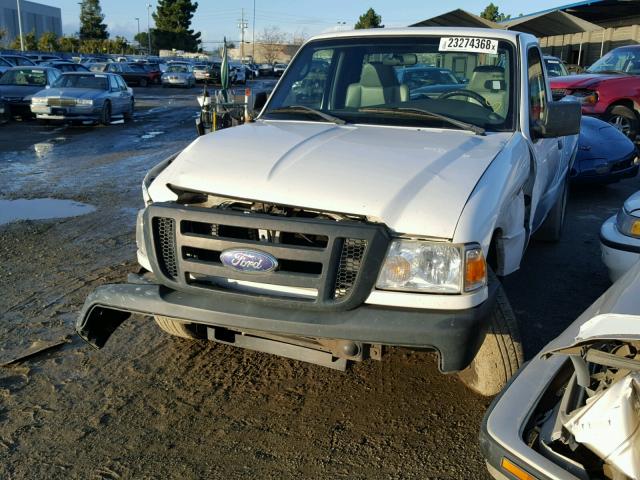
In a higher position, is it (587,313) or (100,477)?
(587,313)

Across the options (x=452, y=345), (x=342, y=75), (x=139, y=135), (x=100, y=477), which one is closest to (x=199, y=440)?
(x=100, y=477)

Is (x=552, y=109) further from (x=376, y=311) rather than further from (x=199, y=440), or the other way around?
(x=199, y=440)

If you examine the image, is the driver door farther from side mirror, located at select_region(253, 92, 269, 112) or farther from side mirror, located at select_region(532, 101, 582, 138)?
side mirror, located at select_region(253, 92, 269, 112)

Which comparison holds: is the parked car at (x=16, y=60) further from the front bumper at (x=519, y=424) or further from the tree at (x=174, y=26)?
the tree at (x=174, y=26)

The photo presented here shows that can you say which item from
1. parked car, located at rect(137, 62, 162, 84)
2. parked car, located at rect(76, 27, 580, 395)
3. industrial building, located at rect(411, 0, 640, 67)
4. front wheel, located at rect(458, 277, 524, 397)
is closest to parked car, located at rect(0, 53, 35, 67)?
parked car, located at rect(137, 62, 162, 84)

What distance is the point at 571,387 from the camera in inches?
90.2

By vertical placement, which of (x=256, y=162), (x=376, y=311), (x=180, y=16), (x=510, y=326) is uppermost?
(x=180, y=16)

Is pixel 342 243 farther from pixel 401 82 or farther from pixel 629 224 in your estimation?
pixel 629 224

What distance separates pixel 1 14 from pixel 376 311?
351 feet

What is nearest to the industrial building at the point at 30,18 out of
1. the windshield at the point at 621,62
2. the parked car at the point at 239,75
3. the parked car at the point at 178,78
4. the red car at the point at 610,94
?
the parked car at the point at 239,75

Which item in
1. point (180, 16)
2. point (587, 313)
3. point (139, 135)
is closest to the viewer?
point (587, 313)

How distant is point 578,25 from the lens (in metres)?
23.5

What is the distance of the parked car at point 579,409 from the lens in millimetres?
1982

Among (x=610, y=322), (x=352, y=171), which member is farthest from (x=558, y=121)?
(x=610, y=322)
